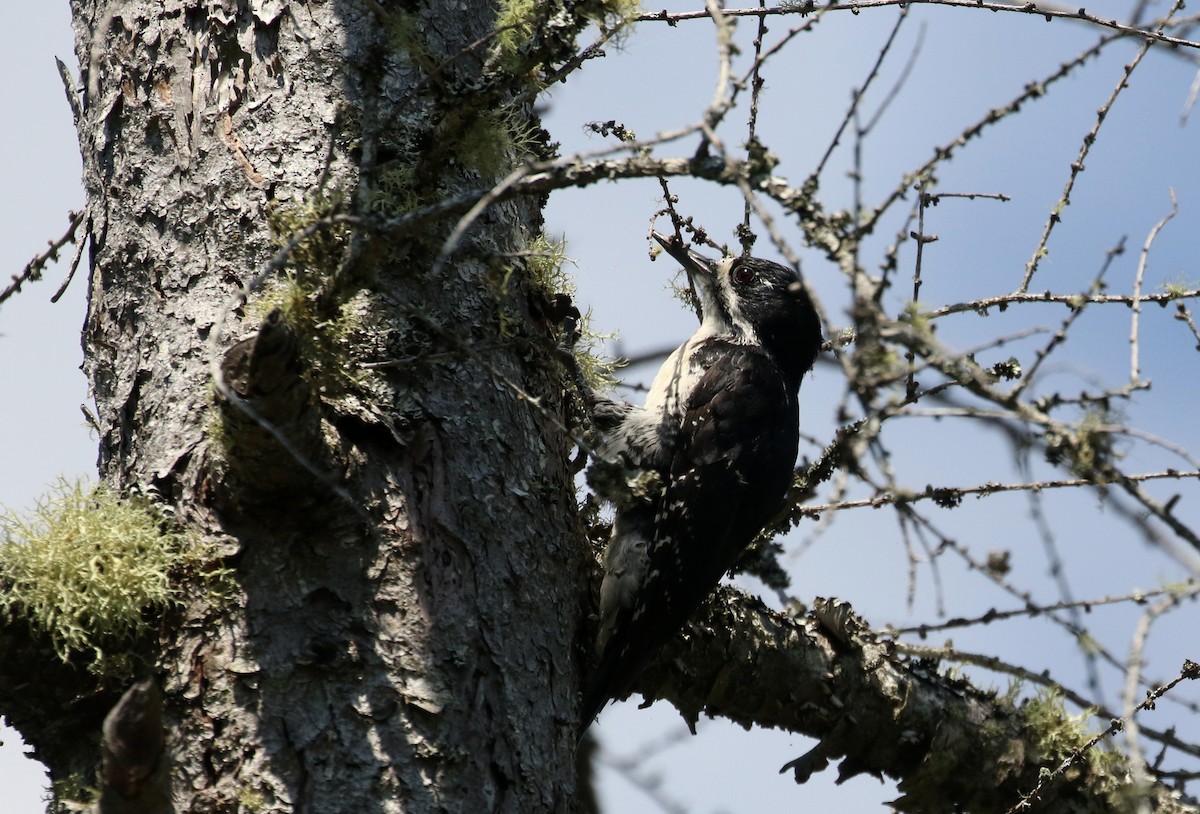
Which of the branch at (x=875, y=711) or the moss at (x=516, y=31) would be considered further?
the branch at (x=875, y=711)

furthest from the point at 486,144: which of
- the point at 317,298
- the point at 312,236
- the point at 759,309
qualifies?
the point at 759,309

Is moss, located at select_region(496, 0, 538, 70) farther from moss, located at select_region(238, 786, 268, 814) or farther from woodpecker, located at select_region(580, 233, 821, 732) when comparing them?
moss, located at select_region(238, 786, 268, 814)

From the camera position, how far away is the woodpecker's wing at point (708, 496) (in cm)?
319

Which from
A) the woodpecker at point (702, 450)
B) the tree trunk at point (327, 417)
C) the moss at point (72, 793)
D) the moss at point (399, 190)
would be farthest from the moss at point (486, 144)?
the moss at point (72, 793)

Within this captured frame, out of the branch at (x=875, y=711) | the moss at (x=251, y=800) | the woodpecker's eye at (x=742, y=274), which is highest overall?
the woodpecker's eye at (x=742, y=274)

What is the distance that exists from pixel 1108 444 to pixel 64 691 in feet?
6.75

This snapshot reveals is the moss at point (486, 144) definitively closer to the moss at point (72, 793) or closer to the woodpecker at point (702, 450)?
the woodpecker at point (702, 450)

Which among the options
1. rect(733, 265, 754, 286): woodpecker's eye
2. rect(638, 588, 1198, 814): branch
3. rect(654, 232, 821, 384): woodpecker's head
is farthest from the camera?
rect(733, 265, 754, 286): woodpecker's eye

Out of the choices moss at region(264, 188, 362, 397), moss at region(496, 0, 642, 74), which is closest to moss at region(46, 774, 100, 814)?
moss at region(264, 188, 362, 397)

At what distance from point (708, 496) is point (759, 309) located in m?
1.30

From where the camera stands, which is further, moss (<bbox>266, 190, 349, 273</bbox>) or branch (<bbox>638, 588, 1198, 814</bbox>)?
branch (<bbox>638, 588, 1198, 814</bbox>)

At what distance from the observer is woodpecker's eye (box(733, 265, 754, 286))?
5012mm

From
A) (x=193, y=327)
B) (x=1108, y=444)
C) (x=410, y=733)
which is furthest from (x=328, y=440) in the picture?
(x=1108, y=444)

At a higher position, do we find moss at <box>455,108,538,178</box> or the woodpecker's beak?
the woodpecker's beak
